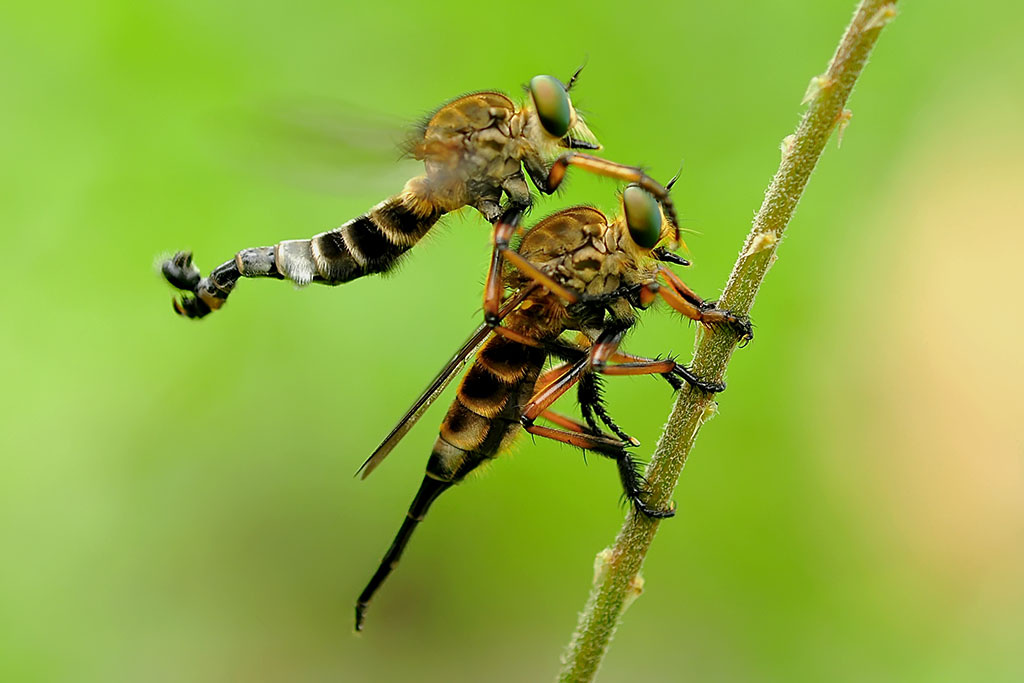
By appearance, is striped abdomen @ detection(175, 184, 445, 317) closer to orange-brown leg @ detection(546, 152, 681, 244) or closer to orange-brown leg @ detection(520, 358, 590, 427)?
orange-brown leg @ detection(546, 152, 681, 244)

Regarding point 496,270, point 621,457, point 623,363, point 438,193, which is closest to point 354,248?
point 438,193

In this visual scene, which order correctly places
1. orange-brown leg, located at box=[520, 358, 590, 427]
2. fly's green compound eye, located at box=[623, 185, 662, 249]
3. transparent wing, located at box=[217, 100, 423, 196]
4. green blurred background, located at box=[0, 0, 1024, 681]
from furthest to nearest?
green blurred background, located at box=[0, 0, 1024, 681]
transparent wing, located at box=[217, 100, 423, 196]
orange-brown leg, located at box=[520, 358, 590, 427]
fly's green compound eye, located at box=[623, 185, 662, 249]

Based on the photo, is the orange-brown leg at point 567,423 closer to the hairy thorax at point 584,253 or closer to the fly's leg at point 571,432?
the fly's leg at point 571,432

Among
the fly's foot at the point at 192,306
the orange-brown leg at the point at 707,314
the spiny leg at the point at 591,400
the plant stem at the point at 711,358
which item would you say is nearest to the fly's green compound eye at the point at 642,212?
the orange-brown leg at the point at 707,314

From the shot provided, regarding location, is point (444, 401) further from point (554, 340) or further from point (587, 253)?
point (587, 253)

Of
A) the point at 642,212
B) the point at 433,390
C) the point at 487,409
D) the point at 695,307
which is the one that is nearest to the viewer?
the point at 695,307

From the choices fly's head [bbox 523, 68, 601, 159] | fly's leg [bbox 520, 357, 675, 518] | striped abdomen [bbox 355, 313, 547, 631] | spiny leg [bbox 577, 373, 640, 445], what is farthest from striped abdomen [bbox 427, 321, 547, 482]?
fly's head [bbox 523, 68, 601, 159]
